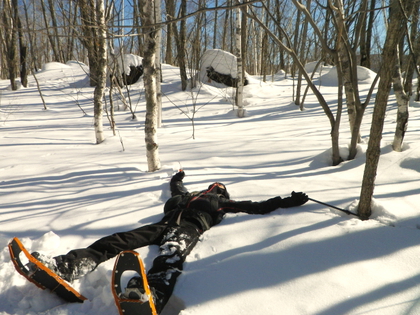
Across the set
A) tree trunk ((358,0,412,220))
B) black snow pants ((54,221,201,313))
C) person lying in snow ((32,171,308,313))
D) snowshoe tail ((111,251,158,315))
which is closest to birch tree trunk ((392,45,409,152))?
tree trunk ((358,0,412,220))

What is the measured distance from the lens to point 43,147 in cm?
549

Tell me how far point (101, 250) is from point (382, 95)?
208 centimetres

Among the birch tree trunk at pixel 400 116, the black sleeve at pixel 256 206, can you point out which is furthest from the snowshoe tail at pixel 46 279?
the birch tree trunk at pixel 400 116

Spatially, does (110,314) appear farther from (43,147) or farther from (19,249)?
(43,147)

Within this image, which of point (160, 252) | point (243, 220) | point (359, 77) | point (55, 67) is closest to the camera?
point (160, 252)

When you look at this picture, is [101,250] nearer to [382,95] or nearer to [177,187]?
[177,187]

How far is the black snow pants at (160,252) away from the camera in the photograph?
5.21 feet

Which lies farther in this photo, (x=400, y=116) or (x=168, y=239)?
(x=400, y=116)

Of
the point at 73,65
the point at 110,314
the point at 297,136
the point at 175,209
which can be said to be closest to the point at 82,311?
the point at 110,314

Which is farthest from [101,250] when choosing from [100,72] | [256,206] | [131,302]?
[100,72]

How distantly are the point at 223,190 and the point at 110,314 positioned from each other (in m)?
1.39

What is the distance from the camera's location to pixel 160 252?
1.86 meters

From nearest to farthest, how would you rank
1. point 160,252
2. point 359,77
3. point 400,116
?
point 160,252 < point 400,116 < point 359,77

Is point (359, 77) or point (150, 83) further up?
point (359, 77)
